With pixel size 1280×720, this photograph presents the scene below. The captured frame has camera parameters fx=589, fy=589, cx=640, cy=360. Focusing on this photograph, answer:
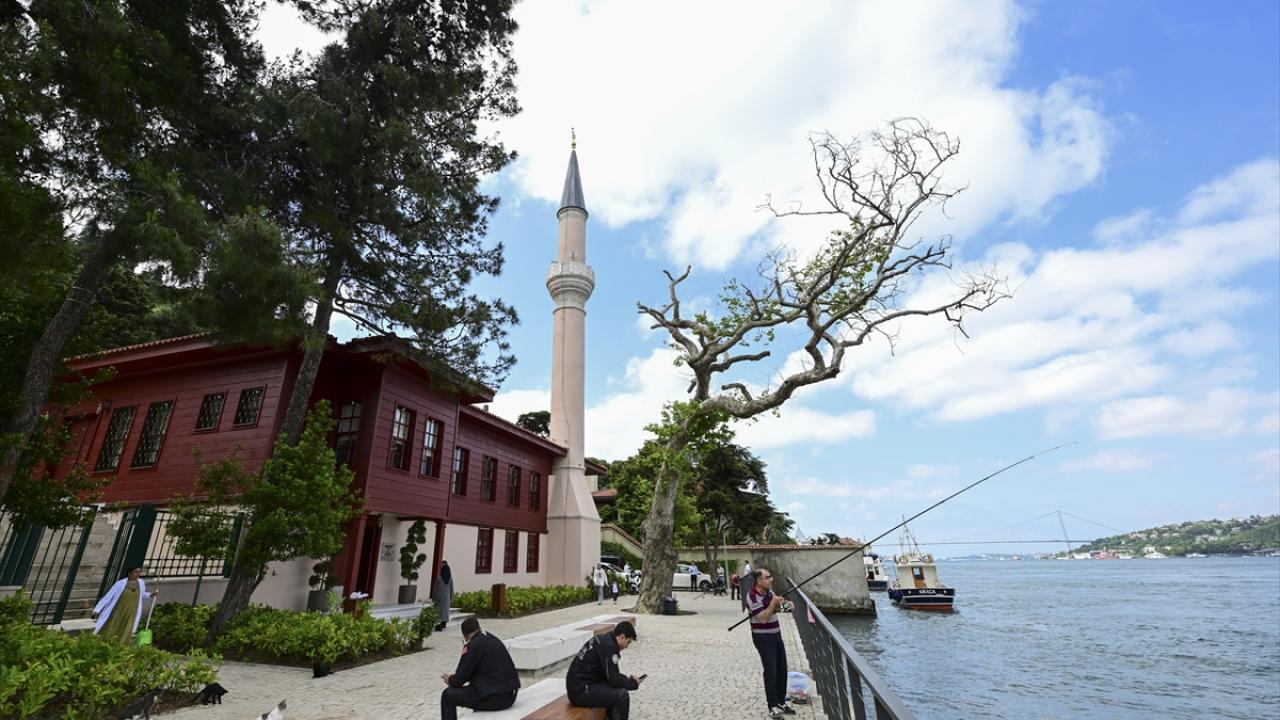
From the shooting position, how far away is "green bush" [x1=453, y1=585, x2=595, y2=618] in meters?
16.5

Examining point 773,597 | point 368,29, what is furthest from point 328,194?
point 773,597

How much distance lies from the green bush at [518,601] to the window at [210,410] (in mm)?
7828

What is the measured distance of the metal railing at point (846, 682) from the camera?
2.50 meters

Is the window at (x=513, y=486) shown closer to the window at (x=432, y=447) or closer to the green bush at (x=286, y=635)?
the window at (x=432, y=447)

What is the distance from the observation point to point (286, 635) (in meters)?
9.12

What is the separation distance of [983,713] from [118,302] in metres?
32.1

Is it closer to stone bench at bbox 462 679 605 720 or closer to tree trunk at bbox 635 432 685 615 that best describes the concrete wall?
tree trunk at bbox 635 432 685 615

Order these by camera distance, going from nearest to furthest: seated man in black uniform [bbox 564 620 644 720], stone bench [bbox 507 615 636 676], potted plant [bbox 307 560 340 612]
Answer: seated man in black uniform [bbox 564 620 644 720] → stone bench [bbox 507 615 636 676] → potted plant [bbox 307 560 340 612]

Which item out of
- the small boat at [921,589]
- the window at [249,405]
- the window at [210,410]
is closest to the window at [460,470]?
the window at [249,405]

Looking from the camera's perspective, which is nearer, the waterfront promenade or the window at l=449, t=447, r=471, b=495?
the waterfront promenade

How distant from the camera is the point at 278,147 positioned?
9562mm

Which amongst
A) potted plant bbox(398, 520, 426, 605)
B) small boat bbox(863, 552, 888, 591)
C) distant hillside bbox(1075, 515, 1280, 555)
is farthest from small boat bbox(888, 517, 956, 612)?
distant hillside bbox(1075, 515, 1280, 555)

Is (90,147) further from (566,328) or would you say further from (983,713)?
(566,328)

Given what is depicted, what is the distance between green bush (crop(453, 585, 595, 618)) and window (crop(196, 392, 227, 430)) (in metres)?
7.83
